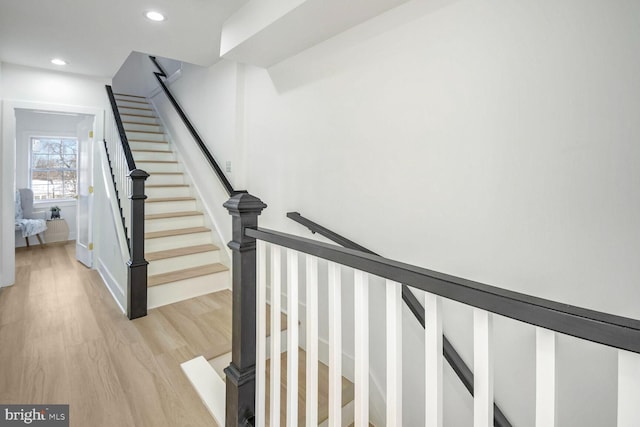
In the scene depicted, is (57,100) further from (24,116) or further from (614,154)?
(614,154)

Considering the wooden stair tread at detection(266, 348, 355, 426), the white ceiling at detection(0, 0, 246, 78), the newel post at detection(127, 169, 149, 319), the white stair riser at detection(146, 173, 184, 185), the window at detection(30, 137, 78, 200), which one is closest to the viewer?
the wooden stair tread at detection(266, 348, 355, 426)

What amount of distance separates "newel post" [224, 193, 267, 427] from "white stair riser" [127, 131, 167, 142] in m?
3.90

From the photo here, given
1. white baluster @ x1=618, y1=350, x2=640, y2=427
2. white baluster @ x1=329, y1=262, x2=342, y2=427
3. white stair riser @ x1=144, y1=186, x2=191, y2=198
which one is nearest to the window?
white stair riser @ x1=144, y1=186, x2=191, y2=198

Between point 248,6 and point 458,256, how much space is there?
2.08 metres

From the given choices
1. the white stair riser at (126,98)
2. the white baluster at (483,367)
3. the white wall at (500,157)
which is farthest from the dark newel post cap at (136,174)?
the white stair riser at (126,98)

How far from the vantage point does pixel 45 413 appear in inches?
64.4

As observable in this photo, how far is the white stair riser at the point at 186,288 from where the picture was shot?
2.82m

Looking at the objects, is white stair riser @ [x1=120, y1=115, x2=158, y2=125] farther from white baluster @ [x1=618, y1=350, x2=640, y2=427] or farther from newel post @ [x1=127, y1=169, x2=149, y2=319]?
white baluster @ [x1=618, y1=350, x2=640, y2=427]

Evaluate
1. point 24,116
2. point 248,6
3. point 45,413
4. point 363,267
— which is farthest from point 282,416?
point 24,116

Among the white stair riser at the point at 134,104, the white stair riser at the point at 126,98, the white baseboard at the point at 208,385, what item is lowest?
the white baseboard at the point at 208,385

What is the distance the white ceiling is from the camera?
2273 mm

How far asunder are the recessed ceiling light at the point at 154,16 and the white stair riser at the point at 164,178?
6.80ft

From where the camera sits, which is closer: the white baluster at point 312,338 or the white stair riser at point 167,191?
the white baluster at point 312,338

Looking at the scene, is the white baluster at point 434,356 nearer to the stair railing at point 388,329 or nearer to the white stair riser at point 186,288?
the stair railing at point 388,329
